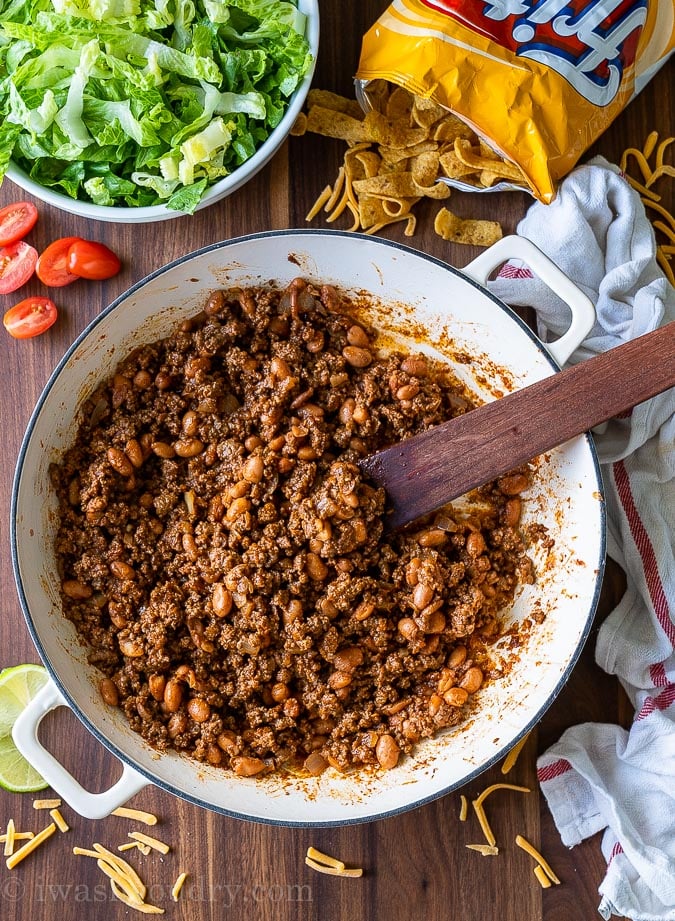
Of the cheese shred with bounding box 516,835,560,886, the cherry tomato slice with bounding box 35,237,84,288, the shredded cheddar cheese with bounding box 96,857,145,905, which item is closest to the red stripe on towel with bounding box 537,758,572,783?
the cheese shred with bounding box 516,835,560,886

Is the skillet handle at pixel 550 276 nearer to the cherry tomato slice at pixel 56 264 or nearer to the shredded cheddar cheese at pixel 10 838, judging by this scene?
the cherry tomato slice at pixel 56 264

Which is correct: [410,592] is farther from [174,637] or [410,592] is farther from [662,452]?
[662,452]

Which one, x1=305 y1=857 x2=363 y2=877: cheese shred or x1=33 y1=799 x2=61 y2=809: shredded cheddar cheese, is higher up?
x1=305 y1=857 x2=363 y2=877: cheese shred

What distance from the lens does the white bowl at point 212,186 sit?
227 cm

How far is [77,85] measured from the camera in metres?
2.18

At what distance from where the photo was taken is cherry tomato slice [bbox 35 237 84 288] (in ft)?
8.14

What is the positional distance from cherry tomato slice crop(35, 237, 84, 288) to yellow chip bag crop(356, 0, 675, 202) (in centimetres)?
99

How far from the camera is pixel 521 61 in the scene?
7.44ft

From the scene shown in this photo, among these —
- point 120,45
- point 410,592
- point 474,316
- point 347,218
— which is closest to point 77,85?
point 120,45

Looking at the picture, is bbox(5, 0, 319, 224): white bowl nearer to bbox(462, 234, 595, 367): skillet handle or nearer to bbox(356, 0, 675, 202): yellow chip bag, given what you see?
bbox(356, 0, 675, 202): yellow chip bag

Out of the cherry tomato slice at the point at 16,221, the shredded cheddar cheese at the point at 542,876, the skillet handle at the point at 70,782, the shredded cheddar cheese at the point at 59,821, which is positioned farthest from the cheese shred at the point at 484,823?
the cherry tomato slice at the point at 16,221

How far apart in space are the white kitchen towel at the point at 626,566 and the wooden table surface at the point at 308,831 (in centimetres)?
8

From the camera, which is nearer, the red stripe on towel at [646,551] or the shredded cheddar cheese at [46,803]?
the red stripe on towel at [646,551]

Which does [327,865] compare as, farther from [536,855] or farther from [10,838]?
[10,838]
